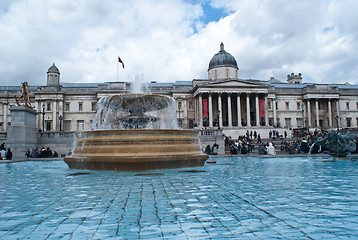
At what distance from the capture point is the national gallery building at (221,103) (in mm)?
49656

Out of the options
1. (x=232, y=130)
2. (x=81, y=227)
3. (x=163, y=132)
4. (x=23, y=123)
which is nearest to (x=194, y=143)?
(x=163, y=132)

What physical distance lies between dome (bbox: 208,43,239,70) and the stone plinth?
38436mm

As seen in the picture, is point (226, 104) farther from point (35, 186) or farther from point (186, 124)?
point (35, 186)

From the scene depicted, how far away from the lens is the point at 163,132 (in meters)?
9.18

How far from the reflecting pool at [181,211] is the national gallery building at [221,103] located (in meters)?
39.8

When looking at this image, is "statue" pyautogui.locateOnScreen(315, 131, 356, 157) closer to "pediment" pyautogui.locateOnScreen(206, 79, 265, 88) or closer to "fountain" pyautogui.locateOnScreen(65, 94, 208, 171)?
"fountain" pyautogui.locateOnScreen(65, 94, 208, 171)

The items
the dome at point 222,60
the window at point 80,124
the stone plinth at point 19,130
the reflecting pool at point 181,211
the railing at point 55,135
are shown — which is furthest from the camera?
the window at point 80,124

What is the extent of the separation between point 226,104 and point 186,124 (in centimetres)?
803

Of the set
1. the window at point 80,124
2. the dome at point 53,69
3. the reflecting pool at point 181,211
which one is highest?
the dome at point 53,69

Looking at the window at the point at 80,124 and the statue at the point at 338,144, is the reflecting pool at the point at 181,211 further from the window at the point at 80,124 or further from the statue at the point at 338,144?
the window at the point at 80,124

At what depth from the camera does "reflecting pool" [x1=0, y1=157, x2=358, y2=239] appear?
3.16 metres

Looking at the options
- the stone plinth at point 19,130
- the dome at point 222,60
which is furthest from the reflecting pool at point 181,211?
the dome at point 222,60

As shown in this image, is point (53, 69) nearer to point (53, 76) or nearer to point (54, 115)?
point (53, 76)

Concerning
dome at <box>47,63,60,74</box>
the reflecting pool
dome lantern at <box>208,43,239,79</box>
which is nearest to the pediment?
dome lantern at <box>208,43,239,79</box>
